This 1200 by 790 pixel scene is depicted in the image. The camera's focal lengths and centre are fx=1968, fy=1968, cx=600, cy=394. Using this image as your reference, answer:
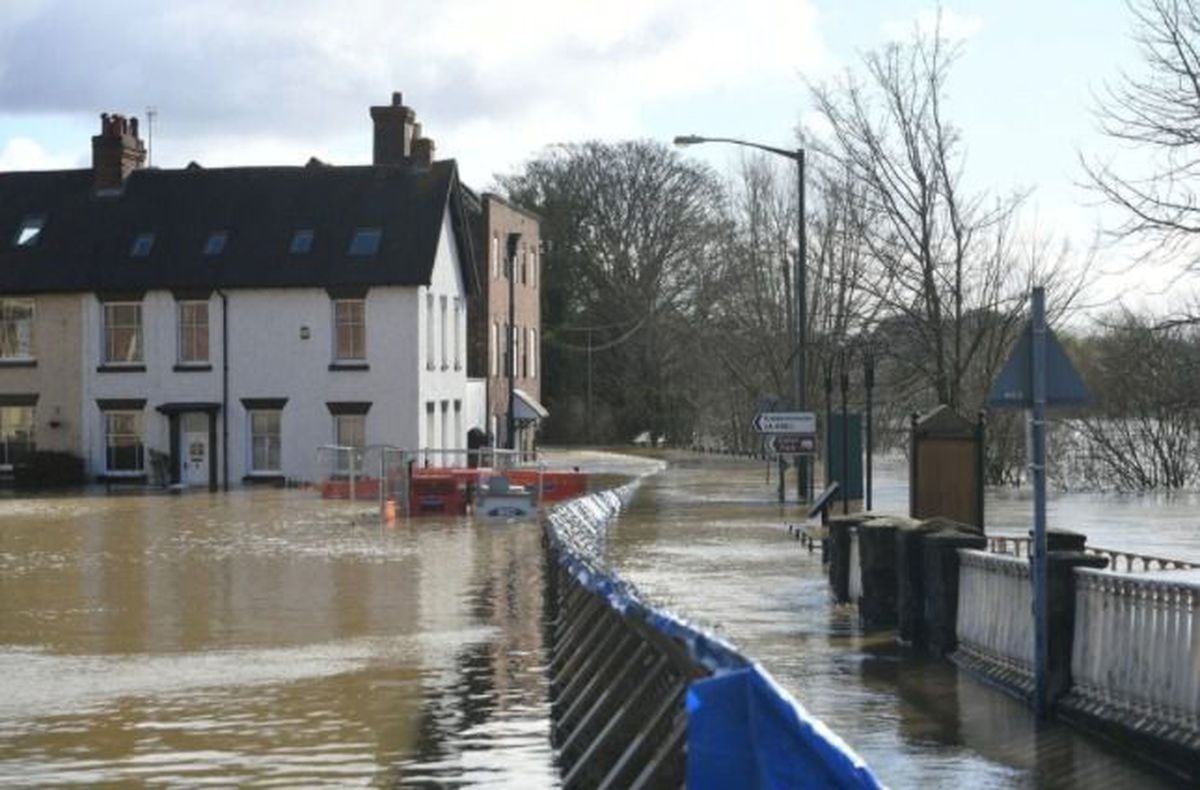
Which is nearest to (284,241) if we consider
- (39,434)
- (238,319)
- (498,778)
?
(238,319)

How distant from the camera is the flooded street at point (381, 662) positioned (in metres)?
→ 11.7

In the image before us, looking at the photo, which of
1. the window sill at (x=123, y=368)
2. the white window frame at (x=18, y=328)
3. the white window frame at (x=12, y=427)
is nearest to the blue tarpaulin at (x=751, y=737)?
the window sill at (x=123, y=368)

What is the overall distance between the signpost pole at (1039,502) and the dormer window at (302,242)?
4527 centimetres

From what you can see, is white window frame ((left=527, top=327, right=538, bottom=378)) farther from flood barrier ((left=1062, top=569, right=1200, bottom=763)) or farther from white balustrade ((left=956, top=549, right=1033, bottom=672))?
flood barrier ((left=1062, top=569, right=1200, bottom=763))

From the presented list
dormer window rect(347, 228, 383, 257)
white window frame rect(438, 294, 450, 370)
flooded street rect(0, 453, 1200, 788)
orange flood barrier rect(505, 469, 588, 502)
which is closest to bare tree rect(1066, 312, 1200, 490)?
orange flood barrier rect(505, 469, 588, 502)

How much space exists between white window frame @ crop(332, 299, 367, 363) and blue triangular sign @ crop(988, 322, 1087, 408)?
44038 millimetres

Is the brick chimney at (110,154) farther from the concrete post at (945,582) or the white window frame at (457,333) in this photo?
the concrete post at (945,582)

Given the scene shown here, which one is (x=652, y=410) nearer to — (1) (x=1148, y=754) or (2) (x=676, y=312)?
(2) (x=676, y=312)

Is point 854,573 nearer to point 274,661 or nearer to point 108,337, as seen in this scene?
point 274,661

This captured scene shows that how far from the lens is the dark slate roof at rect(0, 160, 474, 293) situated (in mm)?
56188

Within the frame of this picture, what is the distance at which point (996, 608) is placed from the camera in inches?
575

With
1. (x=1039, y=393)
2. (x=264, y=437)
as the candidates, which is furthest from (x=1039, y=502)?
(x=264, y=437)

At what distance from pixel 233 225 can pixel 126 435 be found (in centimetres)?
690

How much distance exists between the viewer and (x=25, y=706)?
1434cm
